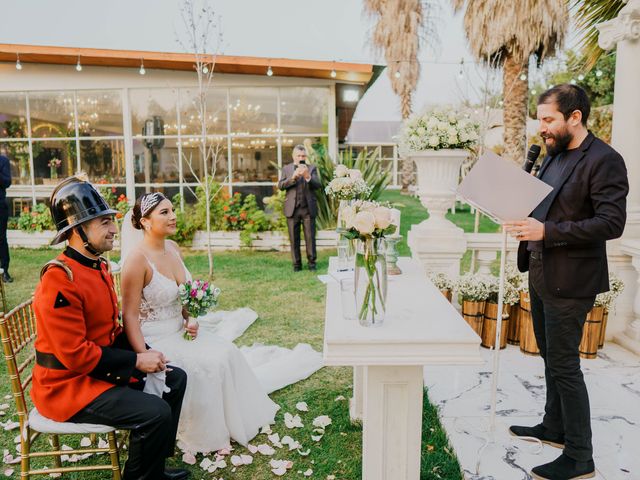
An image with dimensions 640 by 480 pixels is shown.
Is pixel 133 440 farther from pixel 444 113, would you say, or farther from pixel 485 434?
pixel 444 113

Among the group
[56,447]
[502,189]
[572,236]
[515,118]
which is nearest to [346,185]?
[502,189]

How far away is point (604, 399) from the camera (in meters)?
3.54

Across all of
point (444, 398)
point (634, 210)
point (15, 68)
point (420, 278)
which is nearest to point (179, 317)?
point (420, 278)

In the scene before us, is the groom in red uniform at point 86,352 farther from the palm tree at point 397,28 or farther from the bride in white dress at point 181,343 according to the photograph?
the palm tree at point 397,28

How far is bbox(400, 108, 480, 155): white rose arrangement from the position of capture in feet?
14.7

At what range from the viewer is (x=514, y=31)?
1005 cm

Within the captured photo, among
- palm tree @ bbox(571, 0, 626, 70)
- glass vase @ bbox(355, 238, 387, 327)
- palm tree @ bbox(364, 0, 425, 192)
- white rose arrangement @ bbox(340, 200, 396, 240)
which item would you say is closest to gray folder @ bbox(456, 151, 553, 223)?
white rose arrangement @ bbox(340, 200, 396, 240)

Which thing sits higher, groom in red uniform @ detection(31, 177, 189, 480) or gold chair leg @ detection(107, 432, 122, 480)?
groom in red uniform @ detection(31, 177, 189, 480)

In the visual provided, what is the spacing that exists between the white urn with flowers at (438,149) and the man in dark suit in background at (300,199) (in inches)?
130

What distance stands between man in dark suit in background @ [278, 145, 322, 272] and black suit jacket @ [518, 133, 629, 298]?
5615 mm

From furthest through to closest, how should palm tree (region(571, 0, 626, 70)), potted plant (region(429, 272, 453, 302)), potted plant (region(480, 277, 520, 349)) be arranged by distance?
palm tree (region(571, 0, 626, 70)) → potted plant (region(429, 272, 453, 302)) → potted plant (region(480, 277, 520, 349))

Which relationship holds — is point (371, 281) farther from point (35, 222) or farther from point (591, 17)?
point (35, 222)

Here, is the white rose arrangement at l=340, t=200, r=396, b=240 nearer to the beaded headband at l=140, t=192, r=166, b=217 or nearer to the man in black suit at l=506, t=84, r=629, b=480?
the man in black suit at l=506, t=84, r=629, b=480

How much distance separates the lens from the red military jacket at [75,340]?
2223 mm
